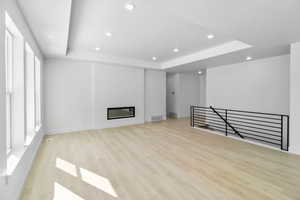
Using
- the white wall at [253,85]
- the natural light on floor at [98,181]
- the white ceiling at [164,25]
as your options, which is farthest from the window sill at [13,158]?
the white wall at [253,85]

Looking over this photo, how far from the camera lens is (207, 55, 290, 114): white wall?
4.56m

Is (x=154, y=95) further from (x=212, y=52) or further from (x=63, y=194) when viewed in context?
(x=63, y=194)

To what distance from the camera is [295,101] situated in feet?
10.7

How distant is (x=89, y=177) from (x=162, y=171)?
1.23 metres

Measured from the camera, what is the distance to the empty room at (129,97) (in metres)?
1.99

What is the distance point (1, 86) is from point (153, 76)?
6.03m

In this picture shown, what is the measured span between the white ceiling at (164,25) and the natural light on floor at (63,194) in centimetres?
259

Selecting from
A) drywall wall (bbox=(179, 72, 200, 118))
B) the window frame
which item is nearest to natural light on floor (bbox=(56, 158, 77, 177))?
the window frame

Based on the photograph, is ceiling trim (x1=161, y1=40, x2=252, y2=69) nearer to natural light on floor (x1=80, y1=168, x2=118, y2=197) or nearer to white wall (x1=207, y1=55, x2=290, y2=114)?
white wall (x1=207, y1=55, x2=290, y2=114)

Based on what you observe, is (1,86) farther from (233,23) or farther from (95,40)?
(233,23)

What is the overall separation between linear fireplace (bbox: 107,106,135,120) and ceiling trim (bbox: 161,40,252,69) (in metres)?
2.67

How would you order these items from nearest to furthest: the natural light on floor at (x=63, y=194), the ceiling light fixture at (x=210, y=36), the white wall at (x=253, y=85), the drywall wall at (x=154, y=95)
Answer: the natural light on floor at (x=63, y=194)
the ceiling light fixture at (x=210, y=36)
the white wall at (x=253, y=85)
the drywall wall at (x=154, y=95)

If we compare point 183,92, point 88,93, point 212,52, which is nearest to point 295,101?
point 212,52

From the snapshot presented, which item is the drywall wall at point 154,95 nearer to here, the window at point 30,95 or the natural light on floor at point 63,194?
the window at point 30,95
